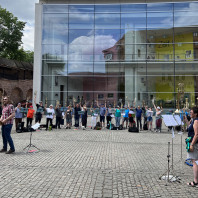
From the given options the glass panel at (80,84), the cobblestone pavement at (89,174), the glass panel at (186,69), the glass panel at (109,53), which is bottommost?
the cobblestone pavement at (89,174)

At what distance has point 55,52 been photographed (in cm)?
2922

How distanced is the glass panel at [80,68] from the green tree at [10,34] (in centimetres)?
2243

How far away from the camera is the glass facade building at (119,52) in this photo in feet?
92.2

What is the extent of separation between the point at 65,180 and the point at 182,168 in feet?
10.9

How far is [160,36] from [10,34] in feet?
99.4

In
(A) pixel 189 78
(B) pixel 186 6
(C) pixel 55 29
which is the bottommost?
(A) pixel 189 78

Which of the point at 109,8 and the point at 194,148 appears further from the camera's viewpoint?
the point at 109,8

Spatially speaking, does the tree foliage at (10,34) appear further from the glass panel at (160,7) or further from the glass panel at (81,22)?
the glass panel at (160,7)

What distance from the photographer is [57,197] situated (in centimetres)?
440

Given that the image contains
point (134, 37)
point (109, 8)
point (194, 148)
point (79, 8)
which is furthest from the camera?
point (79, 8)

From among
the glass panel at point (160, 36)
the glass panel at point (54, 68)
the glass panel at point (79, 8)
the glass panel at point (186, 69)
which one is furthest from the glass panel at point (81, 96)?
the glass panel at point (186, 69)

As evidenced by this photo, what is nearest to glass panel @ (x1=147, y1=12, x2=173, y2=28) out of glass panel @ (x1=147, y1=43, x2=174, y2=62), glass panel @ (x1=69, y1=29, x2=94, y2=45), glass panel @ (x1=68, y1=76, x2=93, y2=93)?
glass panel @ (x1=147, y1=43, x2=174, y2=62)

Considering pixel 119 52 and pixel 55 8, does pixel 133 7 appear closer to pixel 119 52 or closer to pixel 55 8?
pixel 119 52

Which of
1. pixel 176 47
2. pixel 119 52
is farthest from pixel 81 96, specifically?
pixel 176 47
